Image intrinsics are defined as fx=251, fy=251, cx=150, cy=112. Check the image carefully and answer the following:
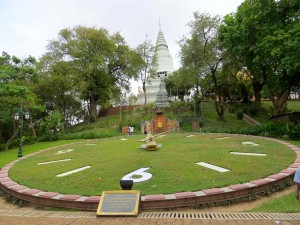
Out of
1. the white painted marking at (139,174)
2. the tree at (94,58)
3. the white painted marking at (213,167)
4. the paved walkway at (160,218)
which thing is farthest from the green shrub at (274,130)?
the tree at (94,58)

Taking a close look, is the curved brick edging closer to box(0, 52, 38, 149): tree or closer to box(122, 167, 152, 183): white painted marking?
box(122, 167, 152, 183): white painted marking

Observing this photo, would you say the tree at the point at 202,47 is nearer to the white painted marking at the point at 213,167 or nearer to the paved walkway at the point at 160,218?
the white painted marking at the point at 213,167

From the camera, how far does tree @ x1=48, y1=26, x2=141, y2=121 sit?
33672mm

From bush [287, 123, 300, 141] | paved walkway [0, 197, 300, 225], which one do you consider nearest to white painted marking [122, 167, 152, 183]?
paved walkway [0, 197, 300, 225]

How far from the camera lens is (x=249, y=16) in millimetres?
17656

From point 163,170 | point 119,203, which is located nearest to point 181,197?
point 119,203

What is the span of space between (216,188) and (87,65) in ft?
99.4

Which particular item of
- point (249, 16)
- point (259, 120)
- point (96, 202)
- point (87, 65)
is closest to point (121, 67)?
point (87, 65)

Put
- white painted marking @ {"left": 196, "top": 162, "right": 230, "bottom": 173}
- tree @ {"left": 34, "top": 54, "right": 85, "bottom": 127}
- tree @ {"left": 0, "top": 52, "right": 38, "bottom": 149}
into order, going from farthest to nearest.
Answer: tree @ {"left": 34, "top": 54, "right": 85, "bottom": 127}, tree @ {"left": 0, "top": 52, "right": 38, "bottom": 149}, white painted marking @ {"left": 196, "top": 162, "right": 230, "bottom": 173}

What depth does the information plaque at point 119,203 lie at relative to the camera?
5.79 m

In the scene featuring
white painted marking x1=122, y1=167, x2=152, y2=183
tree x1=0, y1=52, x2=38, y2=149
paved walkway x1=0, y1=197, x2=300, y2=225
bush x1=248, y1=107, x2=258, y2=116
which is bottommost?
paved walkway x1=0, y1=197, x2=300, y2=225

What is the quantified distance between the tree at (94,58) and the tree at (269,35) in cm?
1817

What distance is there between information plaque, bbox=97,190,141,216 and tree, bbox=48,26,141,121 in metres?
27.5

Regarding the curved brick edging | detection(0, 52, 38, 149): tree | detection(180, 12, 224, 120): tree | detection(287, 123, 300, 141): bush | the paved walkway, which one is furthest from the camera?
detection(180, 12, 224, 120): tree
